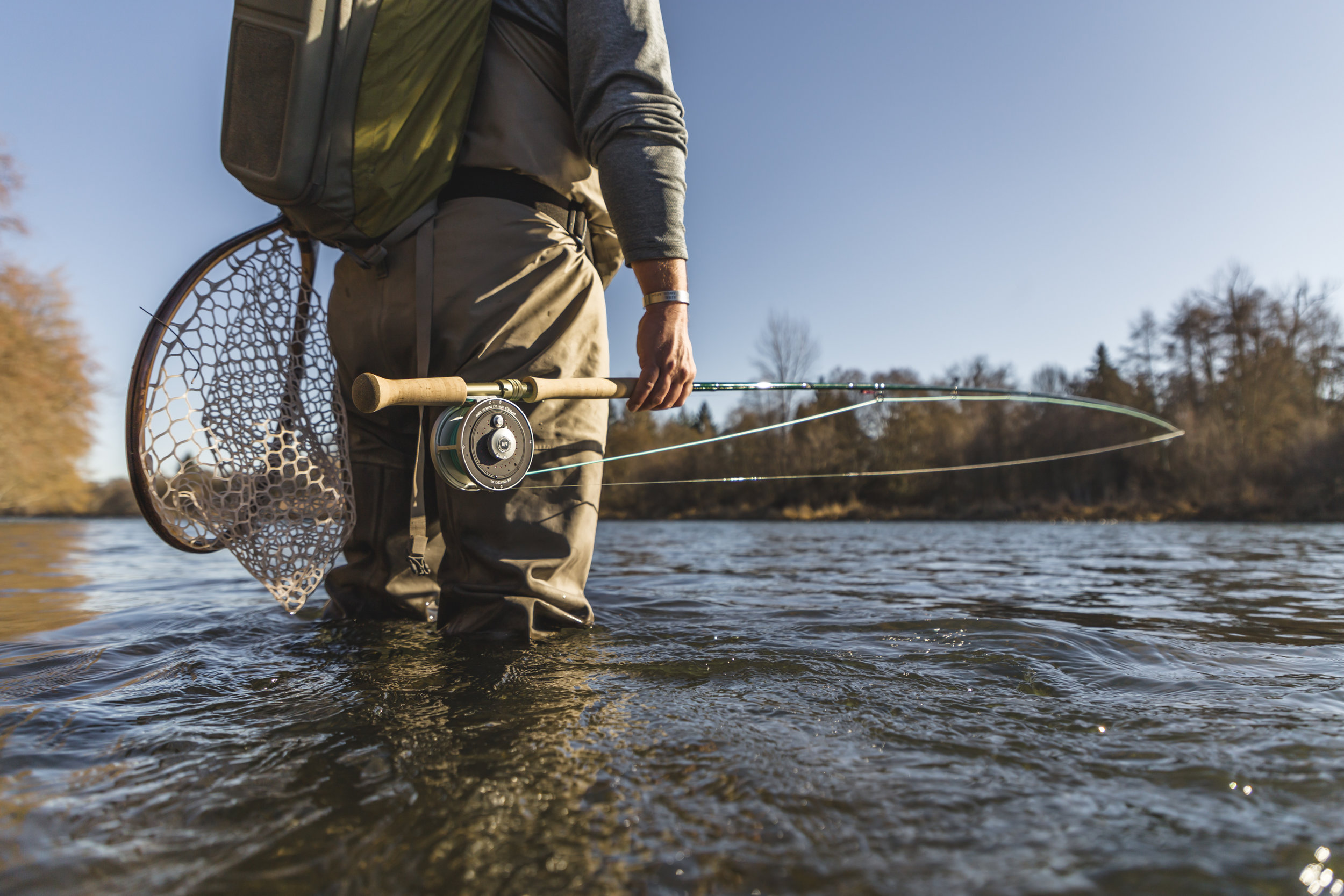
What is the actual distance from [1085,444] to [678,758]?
117ft

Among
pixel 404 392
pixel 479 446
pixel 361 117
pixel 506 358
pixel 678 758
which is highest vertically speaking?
pixel 361 117

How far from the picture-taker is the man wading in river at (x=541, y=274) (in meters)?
2.16

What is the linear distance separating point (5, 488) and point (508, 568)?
98.1 feet

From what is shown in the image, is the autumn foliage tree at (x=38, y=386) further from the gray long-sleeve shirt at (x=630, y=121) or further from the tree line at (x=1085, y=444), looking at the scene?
the gray long-sleeve shirt at (x=630, y=121)

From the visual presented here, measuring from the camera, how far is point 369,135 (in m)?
2.10

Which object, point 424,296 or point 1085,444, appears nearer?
point 424,296

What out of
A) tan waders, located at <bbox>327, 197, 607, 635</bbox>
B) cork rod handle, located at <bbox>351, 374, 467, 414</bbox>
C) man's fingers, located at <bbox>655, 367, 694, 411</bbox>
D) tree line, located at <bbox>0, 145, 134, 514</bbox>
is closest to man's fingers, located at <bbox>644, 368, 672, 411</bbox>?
man's fingers, located at <bbox>655, 367, 694, 411</bbox>

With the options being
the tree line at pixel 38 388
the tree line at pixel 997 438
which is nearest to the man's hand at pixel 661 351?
the tree line at pixel 997 438

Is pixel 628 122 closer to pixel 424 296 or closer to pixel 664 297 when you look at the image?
pixel 664 297

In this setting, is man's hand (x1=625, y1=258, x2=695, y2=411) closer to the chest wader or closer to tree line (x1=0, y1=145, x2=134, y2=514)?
the chest wader

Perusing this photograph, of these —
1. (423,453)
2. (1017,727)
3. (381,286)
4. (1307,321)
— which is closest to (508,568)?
(423,453)

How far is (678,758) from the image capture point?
119 cm

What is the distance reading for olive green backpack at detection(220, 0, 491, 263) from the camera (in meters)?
2.03

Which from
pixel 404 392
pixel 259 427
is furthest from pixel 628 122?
pixel 259 427
